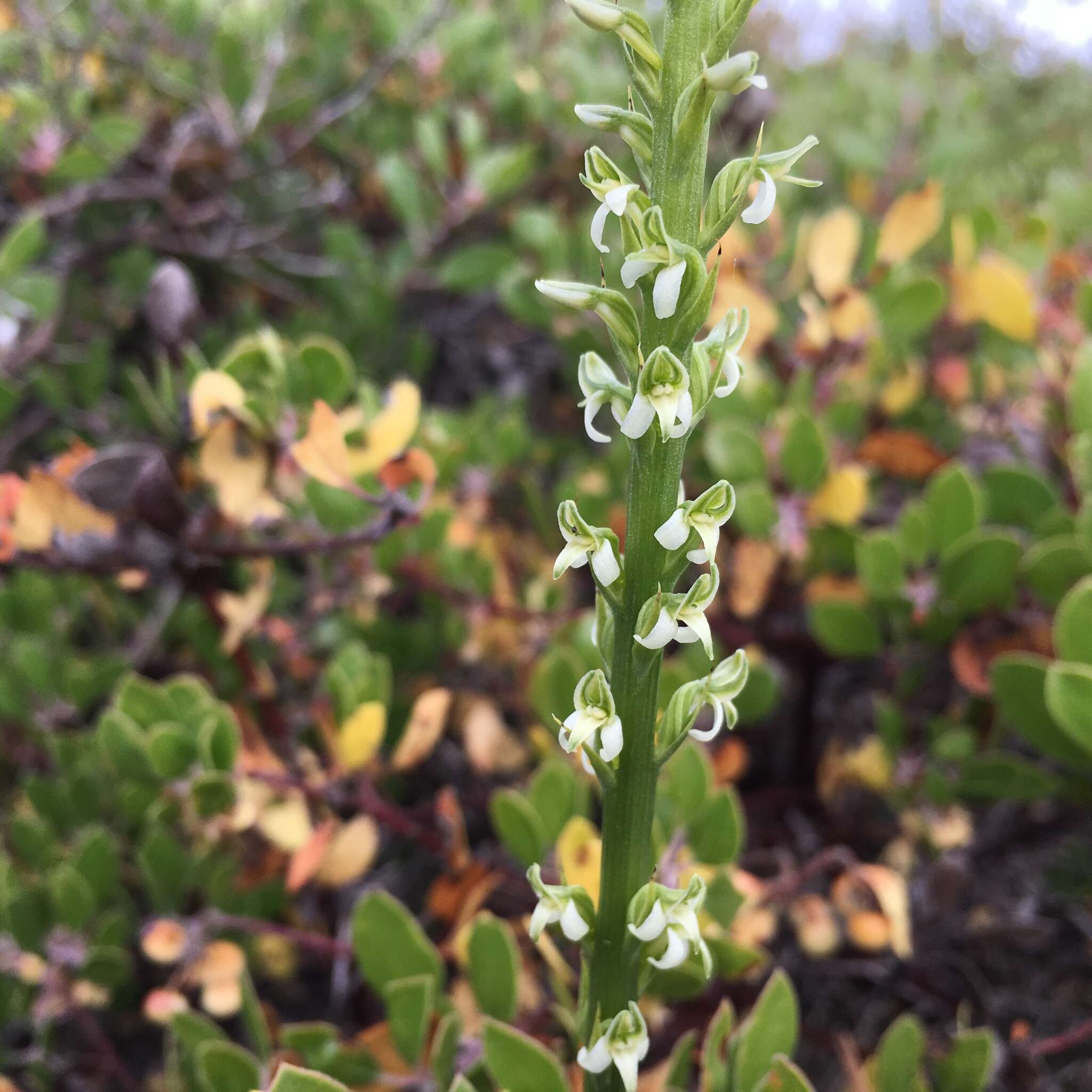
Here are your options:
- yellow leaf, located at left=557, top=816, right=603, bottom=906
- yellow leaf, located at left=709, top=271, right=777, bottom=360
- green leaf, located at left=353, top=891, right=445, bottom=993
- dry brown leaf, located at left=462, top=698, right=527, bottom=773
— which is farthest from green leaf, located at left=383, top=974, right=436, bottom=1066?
yellow leaf, located at left=709, top=271, right=777, bottom=360

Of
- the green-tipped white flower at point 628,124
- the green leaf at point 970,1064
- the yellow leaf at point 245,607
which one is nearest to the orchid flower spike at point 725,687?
A: the green-tipped white flower at point 628,124

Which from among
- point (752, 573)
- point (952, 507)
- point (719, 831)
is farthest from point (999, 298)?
point (719, 831)

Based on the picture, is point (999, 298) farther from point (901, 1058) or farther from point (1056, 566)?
point (901, 1058)

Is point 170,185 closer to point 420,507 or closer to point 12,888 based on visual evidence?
point 420,507

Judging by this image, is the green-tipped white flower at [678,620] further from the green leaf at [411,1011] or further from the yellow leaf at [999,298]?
the yellow leaf at [999,298]

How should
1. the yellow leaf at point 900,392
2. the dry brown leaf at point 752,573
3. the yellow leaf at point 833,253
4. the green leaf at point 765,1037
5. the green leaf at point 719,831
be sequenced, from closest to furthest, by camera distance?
the green leaf at point 765,1037, the green leaf at point 719,831, the dry brown leaf at point 752,573, the yellow leaf at point 833,253, the yellow leaf at point 900,392

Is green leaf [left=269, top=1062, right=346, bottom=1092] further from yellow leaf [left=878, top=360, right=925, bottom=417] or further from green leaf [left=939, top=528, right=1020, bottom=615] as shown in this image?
yellow leaf [left=878, top=360, right=925, bottom=417]
